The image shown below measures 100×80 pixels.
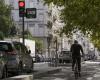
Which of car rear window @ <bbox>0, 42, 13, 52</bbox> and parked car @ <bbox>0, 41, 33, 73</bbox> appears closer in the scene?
parked car @ <bbox>0, 41, 33, 73</bbox>

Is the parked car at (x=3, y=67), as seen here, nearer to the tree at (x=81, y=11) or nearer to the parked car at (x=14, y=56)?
the parked car at (x=14, y=56)

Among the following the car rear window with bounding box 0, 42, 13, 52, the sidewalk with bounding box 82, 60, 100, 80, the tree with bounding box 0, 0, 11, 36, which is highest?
the tree with bounding box 0, 0, 11, 36

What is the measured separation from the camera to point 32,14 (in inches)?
1024

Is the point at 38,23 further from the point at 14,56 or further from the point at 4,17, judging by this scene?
the point at 14,56

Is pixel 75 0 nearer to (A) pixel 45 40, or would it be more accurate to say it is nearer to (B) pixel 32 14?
(B) pixel 32 14

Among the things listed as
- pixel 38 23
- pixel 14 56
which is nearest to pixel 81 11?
pixel 14 56

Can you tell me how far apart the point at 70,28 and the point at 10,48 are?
57.0 ft

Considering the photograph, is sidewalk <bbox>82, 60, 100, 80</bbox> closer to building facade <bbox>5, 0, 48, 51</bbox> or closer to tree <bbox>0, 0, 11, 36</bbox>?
tree <bbox>0, 0, 11, 36</bbox>

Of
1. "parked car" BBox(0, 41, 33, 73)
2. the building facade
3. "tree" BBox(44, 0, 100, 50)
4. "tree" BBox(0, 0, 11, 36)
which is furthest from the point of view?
the building facade

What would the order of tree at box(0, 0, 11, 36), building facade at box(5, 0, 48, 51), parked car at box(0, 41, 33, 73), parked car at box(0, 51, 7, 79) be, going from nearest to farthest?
parked car at box(0, 51, 7, 79)
parked car at box(0, 41, 33, 73)
tree at box(0, 0, 11, 36)
building facade at box(5, 0, 48, 51)

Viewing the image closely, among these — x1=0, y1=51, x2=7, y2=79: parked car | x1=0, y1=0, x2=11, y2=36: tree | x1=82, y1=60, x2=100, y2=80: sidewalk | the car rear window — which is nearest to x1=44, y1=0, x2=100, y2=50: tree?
x1=82, y1=60, x2=100, y2=80: sidewalk

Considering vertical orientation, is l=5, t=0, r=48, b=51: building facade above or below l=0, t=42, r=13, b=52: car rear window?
above

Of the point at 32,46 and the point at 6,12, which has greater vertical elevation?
the point at 6,12

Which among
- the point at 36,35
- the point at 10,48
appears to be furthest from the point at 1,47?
the point at 36,35
